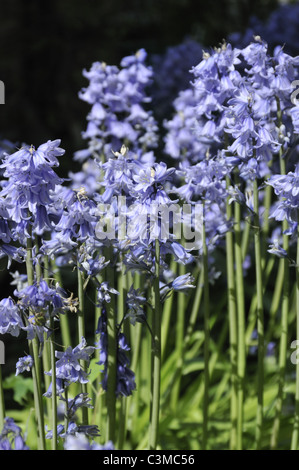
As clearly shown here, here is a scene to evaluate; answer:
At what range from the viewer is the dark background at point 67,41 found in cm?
686

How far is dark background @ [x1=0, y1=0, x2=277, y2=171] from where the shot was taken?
6.86 meters

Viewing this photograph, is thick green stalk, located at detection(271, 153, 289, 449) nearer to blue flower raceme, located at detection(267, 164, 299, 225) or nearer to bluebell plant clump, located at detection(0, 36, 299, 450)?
bluebell plant clump, located at detection(0, 36, 299, 450)

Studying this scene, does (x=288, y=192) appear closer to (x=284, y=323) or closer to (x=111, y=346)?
(x=284, y=323)

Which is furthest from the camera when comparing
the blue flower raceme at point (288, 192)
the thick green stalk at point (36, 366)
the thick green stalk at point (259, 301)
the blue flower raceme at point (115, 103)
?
the blue flower raceme at point (115, 103)

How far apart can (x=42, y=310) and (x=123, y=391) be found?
60 cm

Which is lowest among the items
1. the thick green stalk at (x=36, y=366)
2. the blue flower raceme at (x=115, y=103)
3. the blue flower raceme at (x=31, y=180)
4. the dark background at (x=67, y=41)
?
the thick green stalk at (x=36, y=366)

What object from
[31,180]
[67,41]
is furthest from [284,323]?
[67,41]

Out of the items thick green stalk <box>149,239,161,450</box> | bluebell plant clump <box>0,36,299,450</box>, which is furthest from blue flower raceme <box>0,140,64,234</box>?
thick green stalk <box>149,239,161,450</box>

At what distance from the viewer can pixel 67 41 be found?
23.0 ft

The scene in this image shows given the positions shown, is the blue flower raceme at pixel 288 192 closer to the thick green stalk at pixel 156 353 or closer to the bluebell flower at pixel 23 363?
the thick green stalk at pixel 156 353

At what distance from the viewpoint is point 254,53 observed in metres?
2.62

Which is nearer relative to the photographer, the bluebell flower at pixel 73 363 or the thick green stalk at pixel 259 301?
the bluebell flower at pixel 73 363

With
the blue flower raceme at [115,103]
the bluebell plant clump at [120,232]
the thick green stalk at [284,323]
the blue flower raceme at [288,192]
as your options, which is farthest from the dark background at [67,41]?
the blue flower raceme at [288,192]
